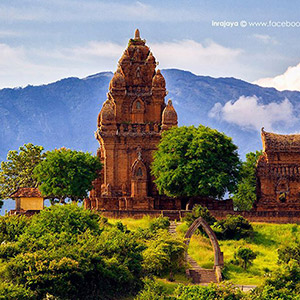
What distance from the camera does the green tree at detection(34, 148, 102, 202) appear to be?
7562 centimetres

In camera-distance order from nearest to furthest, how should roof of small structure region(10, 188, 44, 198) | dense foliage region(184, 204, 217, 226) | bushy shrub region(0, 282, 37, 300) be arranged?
bushy shrub region(0, 282, 37, 300), dense foliage region(184, 204, 217, 226), roof of small structure region(10, 188, 44, 198)

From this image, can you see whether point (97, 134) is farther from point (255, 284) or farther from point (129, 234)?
point (255, 284)

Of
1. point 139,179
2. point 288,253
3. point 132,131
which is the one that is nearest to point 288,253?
point 288,253

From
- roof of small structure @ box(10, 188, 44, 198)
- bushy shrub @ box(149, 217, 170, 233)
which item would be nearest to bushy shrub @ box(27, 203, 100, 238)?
bushy shrub @ box(149, 217, 170, 233)

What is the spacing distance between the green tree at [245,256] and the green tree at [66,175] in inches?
860

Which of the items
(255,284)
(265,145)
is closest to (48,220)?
(255,284)

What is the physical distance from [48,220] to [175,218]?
1623cm

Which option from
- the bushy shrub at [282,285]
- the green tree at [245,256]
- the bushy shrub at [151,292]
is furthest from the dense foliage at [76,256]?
the bushy shrub at [282,285]

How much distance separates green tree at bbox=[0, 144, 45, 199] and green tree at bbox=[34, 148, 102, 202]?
930 cm

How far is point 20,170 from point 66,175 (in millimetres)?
13185

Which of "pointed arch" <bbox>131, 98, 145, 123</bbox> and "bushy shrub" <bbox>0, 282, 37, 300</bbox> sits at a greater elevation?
"pointed arch" <bbox>131, 98, 145, 123</bbox>

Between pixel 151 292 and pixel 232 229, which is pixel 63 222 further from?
pixel 232 229

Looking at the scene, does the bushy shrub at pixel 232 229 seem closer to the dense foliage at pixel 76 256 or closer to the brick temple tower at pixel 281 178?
the dense foliage at pixel 76 256

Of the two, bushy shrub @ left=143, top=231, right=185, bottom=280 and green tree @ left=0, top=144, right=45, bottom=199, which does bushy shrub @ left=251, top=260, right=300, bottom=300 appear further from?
green tree @ left=0, top=144, right=45, bottom=199
